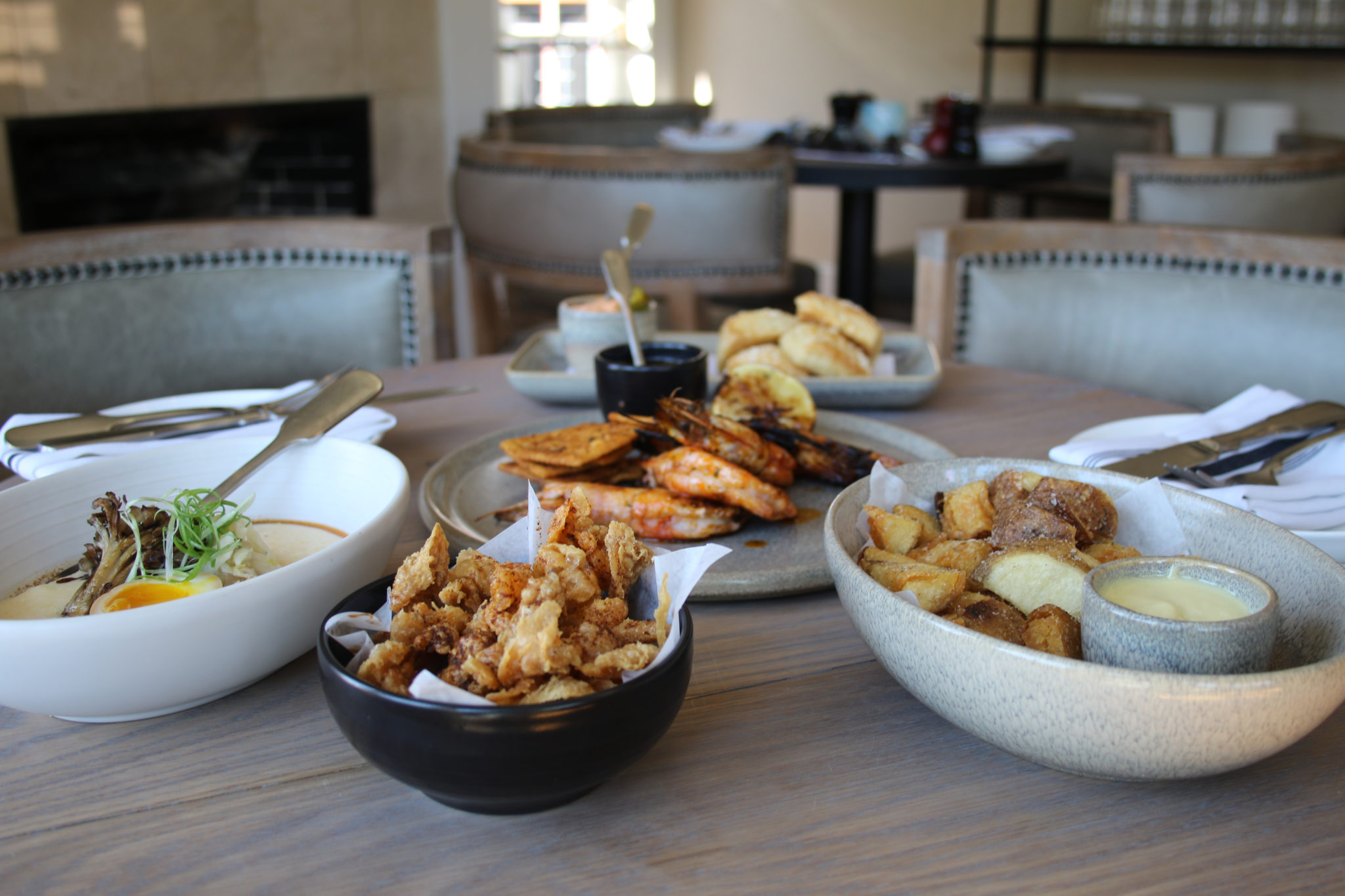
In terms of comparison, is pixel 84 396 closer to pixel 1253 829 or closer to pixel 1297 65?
pixel 1253 829

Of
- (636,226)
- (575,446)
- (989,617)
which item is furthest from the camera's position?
(636,226)

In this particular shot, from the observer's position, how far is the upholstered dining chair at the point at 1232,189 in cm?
225

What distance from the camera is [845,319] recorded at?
51.8 inches

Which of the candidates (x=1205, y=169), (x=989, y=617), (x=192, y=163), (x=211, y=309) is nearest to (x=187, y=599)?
(x=989, y=617)

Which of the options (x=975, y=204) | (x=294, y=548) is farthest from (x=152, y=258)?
(x=975, y=204)

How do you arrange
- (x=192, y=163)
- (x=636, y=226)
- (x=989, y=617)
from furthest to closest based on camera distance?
(x=192, y=163) < (x=636, y=226) < (x=989, y=617)

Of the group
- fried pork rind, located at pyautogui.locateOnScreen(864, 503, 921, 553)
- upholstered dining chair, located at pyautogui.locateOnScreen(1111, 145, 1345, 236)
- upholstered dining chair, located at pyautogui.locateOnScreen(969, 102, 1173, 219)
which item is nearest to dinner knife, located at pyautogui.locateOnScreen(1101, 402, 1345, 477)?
fried pork rind, located at pyautogui.locateOnScreen(864, 503, 921, 553)

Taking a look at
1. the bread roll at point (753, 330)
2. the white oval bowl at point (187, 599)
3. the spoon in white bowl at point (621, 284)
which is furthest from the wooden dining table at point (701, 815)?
the bread roll at point (753, 330)

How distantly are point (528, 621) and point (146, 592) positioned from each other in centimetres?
28

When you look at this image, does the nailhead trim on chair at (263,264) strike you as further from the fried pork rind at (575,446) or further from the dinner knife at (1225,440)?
the dinner knife at (1225,440)

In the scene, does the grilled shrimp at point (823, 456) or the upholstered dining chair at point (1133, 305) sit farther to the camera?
the upholstered dining chair at point (1133, 305)

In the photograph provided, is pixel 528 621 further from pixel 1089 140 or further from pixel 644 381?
pixel 1089 140

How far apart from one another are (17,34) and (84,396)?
70.0 inches

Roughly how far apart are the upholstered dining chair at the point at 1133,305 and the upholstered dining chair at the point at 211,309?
35.6 inches
